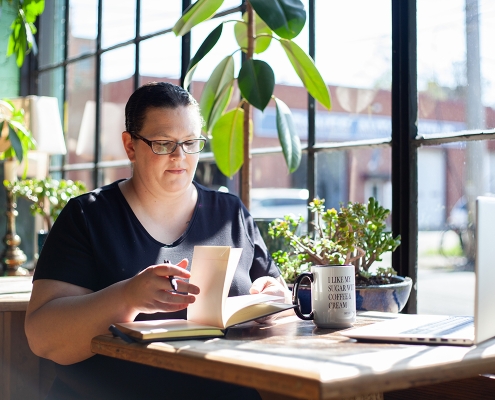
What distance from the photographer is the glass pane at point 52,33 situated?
195 inches

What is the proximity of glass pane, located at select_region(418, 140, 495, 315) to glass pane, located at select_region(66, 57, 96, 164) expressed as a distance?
271 cm

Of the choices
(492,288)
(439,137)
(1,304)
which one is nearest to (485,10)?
(439,137)

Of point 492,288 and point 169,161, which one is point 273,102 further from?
point 492,288

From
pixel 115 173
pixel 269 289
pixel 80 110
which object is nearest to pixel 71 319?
pixel 269 289

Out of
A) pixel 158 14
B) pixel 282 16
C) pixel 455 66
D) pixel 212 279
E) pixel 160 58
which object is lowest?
pixel 212 279

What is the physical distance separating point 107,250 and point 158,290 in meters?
0.35

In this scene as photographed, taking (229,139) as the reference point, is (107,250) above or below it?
below

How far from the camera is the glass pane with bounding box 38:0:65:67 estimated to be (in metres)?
4.96

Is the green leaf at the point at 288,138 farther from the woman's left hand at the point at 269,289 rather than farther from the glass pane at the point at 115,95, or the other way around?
the glass pane at the point at 115,95

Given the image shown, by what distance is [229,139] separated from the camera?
8.72 ft

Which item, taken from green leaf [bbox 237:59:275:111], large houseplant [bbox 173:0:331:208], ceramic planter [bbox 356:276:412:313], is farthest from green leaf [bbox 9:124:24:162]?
ceramic planter [bbox 356:276:412:313]

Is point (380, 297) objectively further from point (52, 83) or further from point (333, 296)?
point (52, 83)

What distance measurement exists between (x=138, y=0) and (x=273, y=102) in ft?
5.73

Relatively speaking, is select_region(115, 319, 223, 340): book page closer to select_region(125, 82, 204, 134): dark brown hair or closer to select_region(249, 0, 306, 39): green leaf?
select_region(125, 82, 204, 134): dark brown hair
